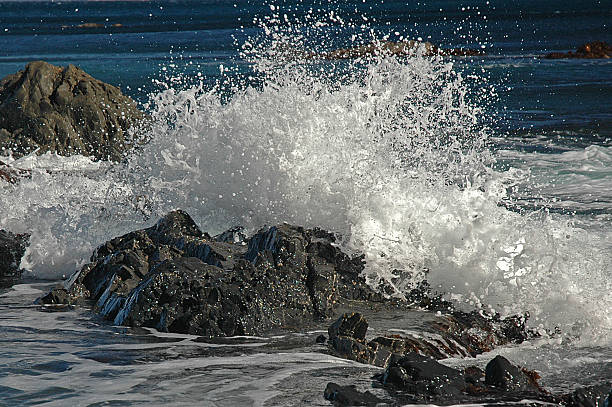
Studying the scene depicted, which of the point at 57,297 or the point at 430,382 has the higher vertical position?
the point at 57,297

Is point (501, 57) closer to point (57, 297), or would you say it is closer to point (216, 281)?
point (57, 297)

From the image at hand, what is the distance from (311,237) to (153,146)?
9.91 feet

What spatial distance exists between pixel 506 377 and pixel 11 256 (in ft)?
16.0

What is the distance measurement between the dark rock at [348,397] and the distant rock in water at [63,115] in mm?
9083

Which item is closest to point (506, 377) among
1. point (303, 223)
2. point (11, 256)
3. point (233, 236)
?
point (303, 223)

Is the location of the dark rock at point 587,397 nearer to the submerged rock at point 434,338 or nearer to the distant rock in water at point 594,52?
the submerged rock at point 434,338

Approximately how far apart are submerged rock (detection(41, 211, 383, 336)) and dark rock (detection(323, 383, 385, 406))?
127 centimetres

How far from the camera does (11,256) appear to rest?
7332 millimetres

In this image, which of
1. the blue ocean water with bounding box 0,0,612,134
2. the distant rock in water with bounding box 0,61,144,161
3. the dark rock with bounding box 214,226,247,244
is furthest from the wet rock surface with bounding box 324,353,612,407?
the blue ocean water with bounding box 0,0,612,134

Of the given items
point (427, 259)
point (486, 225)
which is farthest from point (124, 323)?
point (486, 225)

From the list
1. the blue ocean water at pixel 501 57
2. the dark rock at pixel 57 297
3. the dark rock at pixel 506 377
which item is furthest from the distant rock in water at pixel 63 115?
the dark rock at pixel 506 377

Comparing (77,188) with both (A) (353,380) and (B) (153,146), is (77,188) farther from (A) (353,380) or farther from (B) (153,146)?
(A) (353,380)

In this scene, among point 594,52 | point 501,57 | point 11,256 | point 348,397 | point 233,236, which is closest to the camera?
point 348,397

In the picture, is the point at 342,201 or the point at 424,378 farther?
the point at 342,201
